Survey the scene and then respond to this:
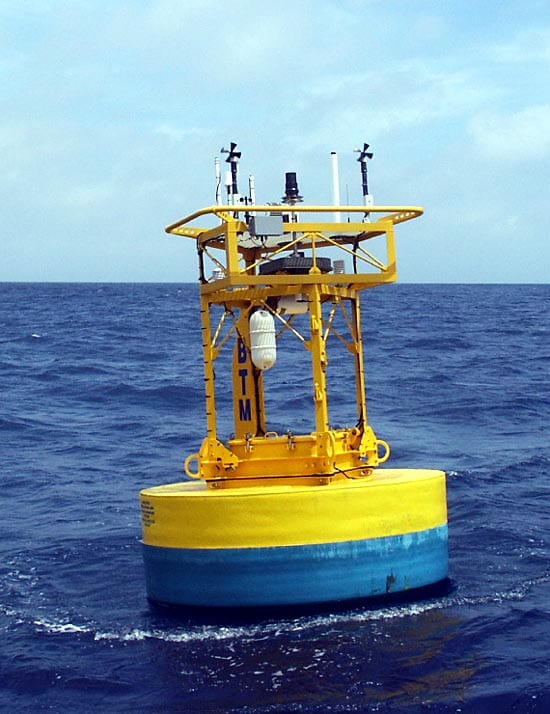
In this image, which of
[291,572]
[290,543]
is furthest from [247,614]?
[290,543]

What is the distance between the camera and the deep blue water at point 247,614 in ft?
45.2

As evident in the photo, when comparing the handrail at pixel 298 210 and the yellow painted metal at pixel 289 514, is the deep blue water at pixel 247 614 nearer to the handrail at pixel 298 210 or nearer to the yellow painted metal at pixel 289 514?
the yellow painted metal at pixel 289 514

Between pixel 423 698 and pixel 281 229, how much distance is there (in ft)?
22.4

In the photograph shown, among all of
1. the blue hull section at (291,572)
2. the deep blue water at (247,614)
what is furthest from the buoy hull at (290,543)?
the deep blue water at (247,614)

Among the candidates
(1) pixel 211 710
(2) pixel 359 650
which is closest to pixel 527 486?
(2) pixel 359 650

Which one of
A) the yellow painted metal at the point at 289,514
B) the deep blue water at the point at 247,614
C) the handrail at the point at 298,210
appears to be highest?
the handrail at the point at 298,210

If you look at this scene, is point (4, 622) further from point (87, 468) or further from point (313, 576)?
point (87, 468)

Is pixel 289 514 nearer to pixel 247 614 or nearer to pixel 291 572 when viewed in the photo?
pixel 291 572

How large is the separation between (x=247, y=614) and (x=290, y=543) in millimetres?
1176

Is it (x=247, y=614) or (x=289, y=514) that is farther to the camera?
(x=247, y=614)

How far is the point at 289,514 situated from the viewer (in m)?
16.1

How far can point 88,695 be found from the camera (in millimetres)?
13883

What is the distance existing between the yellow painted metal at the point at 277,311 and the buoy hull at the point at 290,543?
0.82 metres

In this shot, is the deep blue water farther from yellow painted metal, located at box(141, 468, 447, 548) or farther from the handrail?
the handrail
